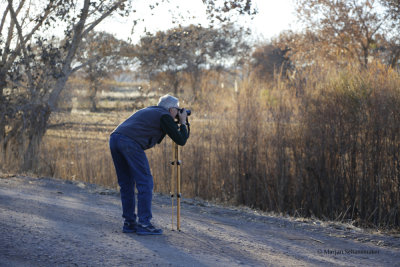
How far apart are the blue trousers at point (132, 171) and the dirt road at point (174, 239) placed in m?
0.40

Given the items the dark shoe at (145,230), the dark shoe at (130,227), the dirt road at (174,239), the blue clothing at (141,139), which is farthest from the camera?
the dark shoe at (130,227)

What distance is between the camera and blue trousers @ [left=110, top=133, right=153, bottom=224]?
5.90 meters

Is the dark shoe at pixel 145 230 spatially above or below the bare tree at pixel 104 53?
below

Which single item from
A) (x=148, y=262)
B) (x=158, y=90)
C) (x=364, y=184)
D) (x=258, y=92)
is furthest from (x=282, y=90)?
(x=148, y=262)

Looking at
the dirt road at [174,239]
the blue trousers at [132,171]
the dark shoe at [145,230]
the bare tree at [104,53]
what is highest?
the bare tree at [104,53]

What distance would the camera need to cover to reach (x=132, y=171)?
5.98m

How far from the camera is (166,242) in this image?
6.00 meters

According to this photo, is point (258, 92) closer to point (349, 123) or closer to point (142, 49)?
point (349, 123)

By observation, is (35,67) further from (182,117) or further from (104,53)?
(182,117)

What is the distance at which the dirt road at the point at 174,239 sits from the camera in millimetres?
5328

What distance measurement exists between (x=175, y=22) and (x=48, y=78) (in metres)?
4.21

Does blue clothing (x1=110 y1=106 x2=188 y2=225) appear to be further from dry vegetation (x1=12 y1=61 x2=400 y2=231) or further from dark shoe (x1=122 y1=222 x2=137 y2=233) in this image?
dry vegetation (x1=12 y1=61 x2=400 y2=231)

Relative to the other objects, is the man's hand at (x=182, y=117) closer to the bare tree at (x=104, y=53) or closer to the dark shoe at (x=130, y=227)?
the dark shoe at (x=130, y=227)

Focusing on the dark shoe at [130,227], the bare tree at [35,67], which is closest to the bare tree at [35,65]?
the bare tree at [35,67]
